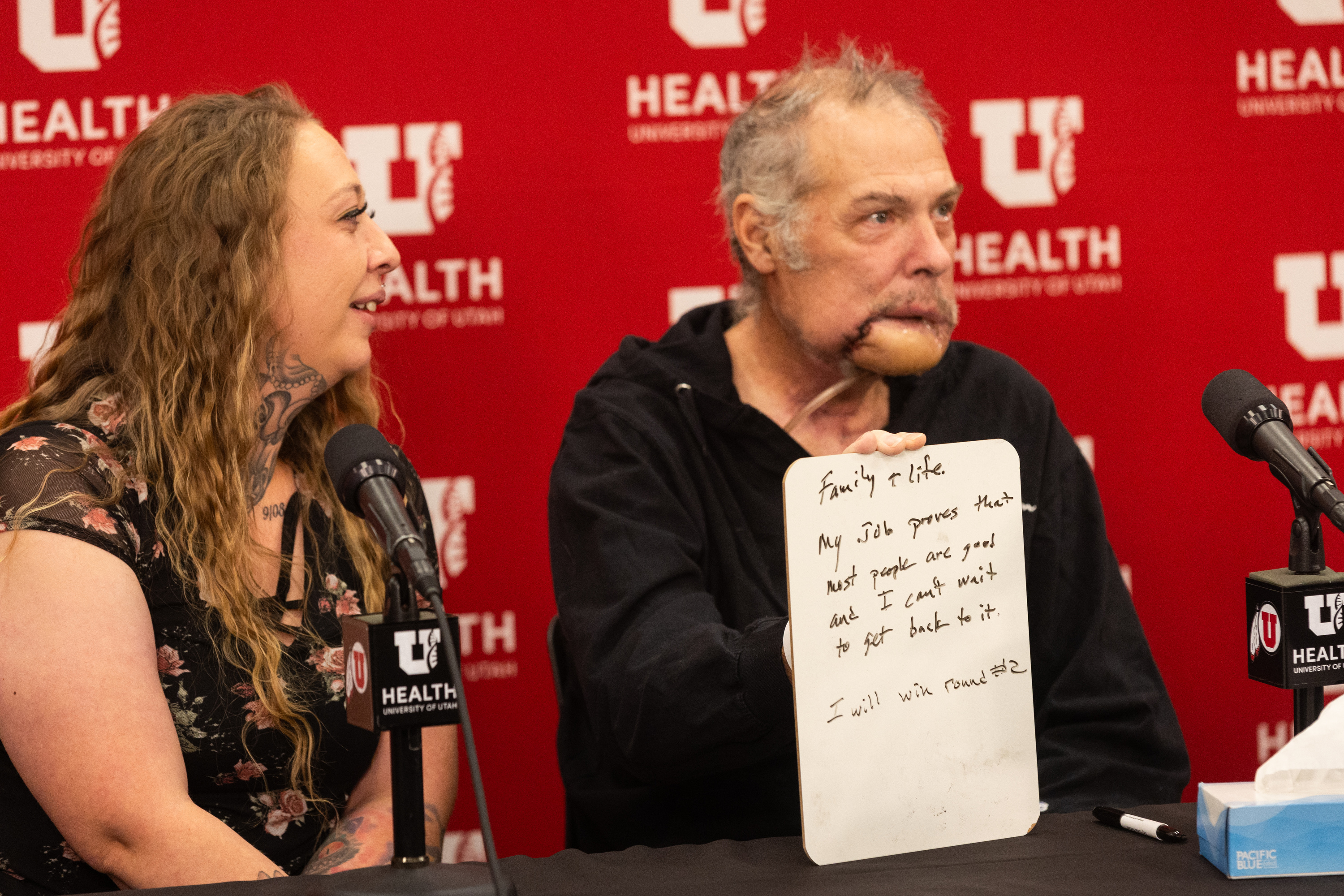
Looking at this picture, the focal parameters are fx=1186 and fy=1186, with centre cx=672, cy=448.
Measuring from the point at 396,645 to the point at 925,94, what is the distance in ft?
4.91

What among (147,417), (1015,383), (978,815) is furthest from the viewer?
(1015,383)

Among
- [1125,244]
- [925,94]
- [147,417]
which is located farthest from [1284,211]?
[147,417]

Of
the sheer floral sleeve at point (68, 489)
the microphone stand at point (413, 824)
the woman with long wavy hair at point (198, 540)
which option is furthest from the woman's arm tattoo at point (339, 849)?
the microphone stand at point (413, 824)

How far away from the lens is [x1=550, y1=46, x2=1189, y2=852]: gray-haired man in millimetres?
1635

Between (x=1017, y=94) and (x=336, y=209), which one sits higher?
(x=1017, y=94)

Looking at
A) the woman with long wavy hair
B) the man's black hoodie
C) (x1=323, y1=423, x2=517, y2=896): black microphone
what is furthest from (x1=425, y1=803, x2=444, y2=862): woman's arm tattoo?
(x1=323, y1=423, x2=517, y2=896): black microphone

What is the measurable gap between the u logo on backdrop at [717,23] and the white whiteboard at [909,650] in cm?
143

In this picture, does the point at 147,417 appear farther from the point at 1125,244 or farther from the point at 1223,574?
the point at 1223,574

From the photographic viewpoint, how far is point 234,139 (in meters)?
1.64

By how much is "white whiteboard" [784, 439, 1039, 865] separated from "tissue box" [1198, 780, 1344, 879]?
0.20 metres

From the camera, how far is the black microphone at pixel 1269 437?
104 centimetres

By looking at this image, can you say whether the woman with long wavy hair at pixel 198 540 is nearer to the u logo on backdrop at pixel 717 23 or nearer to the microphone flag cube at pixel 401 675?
the microphone flag cube at pixel 401 675

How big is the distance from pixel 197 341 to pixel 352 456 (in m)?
0.71

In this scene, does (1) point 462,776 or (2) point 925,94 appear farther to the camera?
(1) point 462,776
